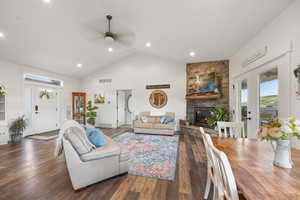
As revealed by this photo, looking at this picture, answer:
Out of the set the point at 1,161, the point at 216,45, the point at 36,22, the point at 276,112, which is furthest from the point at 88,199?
the point at 216,45

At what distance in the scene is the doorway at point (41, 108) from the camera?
4.80 m

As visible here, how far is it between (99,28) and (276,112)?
15.6ft

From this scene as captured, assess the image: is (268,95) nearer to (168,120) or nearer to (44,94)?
(168,120)

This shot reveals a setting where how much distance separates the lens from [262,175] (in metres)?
0.93

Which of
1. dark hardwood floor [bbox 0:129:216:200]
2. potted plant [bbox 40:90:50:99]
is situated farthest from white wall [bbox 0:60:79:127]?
dark hardwood floor [bbox 0:129:216:200]

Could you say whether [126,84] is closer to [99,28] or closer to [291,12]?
[99,28]

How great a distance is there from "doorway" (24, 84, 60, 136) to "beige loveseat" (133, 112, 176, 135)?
3.78 meters

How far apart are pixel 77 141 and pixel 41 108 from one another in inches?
189

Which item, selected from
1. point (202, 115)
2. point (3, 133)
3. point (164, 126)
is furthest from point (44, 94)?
point (202, 115)

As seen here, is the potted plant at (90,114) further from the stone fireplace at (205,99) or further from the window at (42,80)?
the stone fireplace at (205,99)

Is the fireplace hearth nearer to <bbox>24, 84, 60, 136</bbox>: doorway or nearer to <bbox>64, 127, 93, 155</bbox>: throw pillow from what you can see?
<bbox>64, 127, 93, 155</bbox>: throw pillow

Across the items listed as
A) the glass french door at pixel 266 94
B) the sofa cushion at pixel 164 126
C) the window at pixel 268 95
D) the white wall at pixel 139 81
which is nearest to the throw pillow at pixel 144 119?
the sofa cushion at pixel 164 126

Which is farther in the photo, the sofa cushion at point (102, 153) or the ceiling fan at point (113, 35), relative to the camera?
the ceiling fan at point (113, 35)

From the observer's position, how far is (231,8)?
2.46 meters
